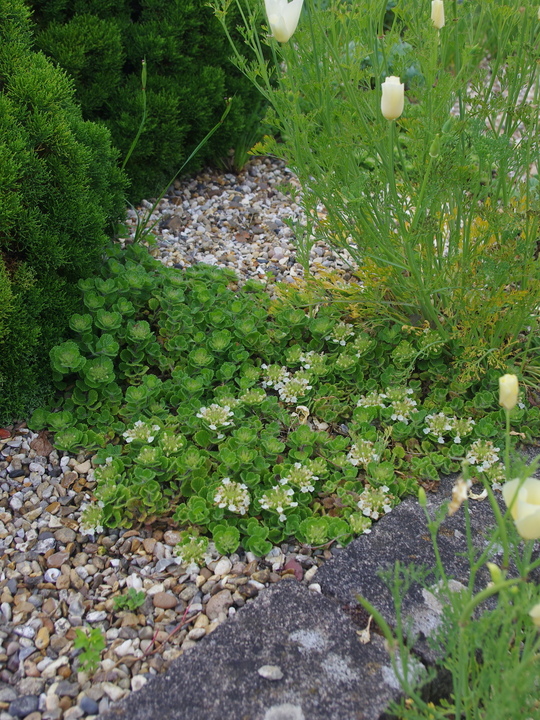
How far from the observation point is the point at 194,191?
415 cm

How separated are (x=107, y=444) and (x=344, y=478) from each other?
2.80ft

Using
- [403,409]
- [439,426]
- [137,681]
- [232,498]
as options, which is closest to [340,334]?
[403,409]

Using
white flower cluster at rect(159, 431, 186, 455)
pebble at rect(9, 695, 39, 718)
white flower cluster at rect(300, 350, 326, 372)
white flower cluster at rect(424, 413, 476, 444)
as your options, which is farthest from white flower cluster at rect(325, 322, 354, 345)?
pebble at rect(9, 695, 39, 718)

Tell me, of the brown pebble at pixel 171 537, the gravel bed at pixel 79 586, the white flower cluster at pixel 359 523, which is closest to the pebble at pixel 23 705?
the gravel bed at pixel 79 586

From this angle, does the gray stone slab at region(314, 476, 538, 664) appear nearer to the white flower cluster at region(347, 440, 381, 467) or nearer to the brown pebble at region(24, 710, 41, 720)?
the white flower cluster at region(347, 440, 381, 467)

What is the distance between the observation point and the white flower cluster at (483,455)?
2.36 metres

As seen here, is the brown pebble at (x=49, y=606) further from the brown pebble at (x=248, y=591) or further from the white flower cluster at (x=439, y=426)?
the white flower cluster at (x=439, y=426)

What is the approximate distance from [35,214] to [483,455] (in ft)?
5.88

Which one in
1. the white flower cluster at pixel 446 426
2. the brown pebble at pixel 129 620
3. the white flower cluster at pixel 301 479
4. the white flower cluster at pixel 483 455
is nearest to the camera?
the brown pebble at pixel 129 620

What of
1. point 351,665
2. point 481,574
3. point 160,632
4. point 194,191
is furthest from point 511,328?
point 194,191

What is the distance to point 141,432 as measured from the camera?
7.85 feet

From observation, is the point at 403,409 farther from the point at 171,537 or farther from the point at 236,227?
the point at 236,227

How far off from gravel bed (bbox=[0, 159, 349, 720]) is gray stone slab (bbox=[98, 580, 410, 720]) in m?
0.15

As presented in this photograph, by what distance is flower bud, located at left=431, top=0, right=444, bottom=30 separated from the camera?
207 centimetres
